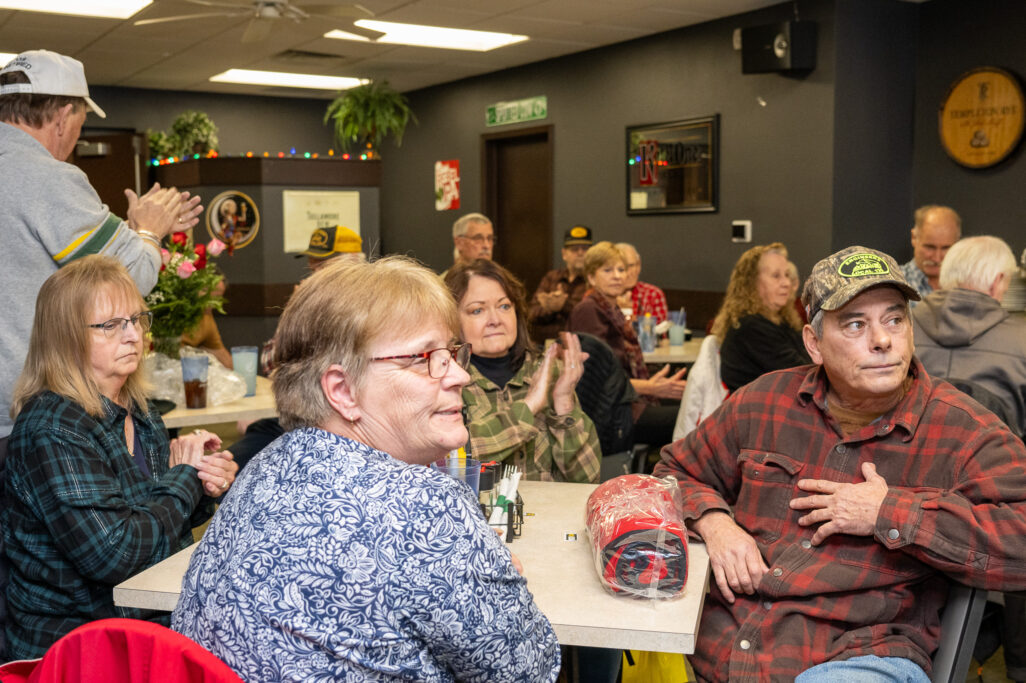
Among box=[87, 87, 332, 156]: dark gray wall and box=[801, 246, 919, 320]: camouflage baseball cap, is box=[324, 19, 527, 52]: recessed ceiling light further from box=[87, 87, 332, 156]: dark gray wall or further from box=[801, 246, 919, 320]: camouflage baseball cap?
box=[801, 246, 919, 320]: camouflage baseball cap

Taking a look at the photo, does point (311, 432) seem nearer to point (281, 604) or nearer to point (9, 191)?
point (281, 604)

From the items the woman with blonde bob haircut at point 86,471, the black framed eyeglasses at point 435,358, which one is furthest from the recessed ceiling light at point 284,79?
the black framed eyeglasses at point 435,358

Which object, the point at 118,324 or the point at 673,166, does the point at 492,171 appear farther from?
the point at 118,324

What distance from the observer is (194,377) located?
351 centimetres

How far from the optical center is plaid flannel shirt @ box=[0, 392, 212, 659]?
184cm

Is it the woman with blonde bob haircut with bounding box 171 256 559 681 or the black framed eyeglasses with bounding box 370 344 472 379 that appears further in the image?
the black framed eyeglasses with bounding box 370 344 472 379

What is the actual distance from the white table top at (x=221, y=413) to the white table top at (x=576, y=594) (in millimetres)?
1595

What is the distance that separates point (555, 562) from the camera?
1.75 m

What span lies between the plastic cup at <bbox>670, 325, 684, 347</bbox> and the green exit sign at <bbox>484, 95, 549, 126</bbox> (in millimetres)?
3739

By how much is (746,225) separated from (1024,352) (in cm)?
364

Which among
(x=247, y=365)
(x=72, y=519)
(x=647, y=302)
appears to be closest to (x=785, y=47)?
(x=647, y=302)

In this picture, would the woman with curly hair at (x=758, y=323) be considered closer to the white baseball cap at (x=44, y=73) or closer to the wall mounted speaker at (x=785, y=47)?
the wall mounted speaker at (x=785, y=47)

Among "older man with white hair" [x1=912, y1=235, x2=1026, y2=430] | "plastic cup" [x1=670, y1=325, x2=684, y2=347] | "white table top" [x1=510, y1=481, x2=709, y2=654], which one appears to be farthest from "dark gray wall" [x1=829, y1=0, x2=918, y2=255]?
"white table top" [x1=510, y1=481, x2=709, y2=654]

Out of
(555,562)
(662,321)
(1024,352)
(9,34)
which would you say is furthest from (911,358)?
(9,34)
